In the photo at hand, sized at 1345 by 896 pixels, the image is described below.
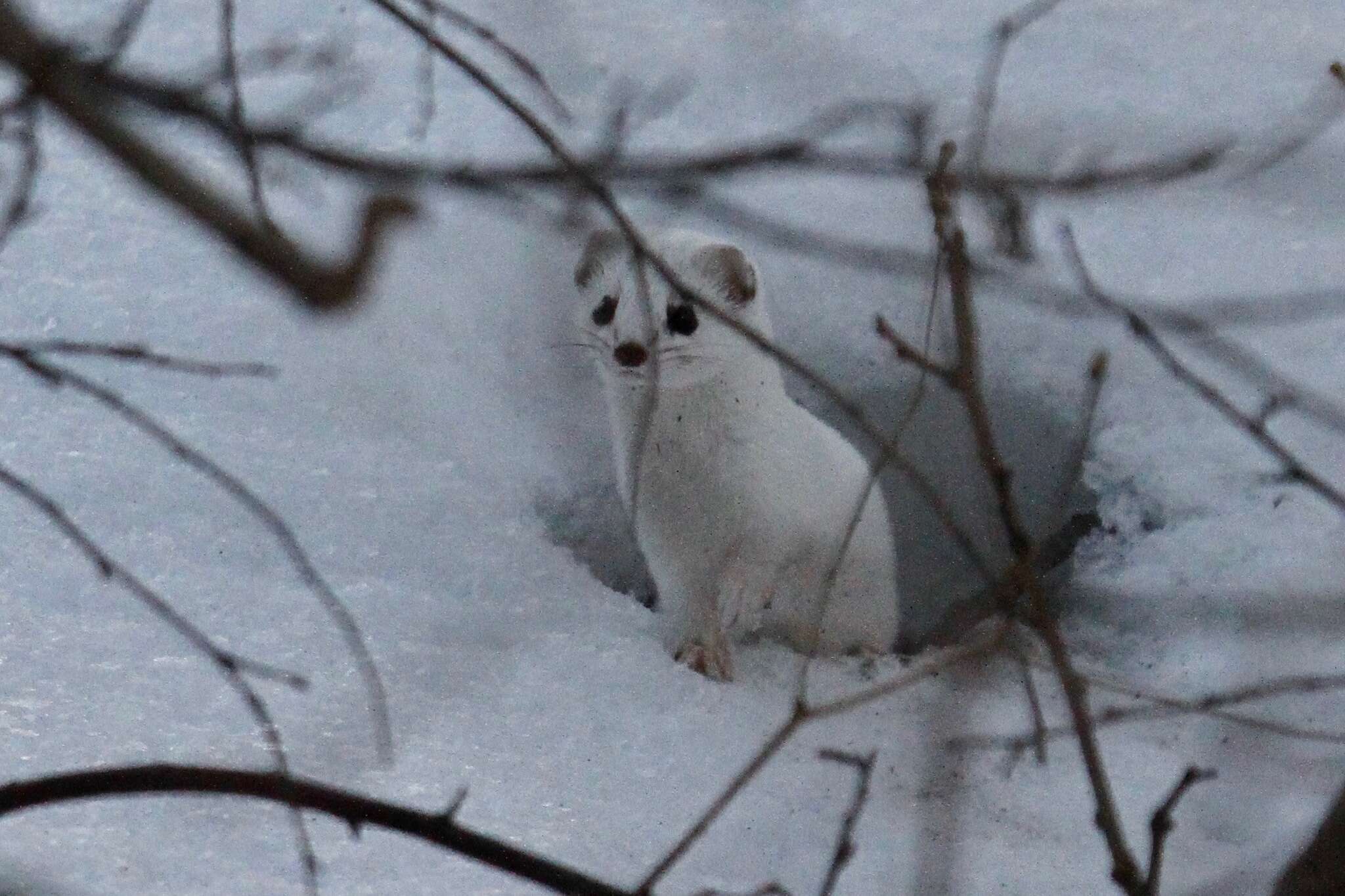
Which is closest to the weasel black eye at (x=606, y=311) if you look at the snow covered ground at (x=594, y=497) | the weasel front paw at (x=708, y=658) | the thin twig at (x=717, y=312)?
the snow covered ground at (x=594, y=497)

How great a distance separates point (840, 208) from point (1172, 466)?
92 cm

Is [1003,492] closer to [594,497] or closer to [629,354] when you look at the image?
[629,354]

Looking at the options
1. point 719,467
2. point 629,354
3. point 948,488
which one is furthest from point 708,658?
point 948,488

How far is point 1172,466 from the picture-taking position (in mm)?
3541

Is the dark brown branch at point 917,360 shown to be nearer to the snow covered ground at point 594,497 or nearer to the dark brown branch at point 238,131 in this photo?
the snow covered ground at point 594,497

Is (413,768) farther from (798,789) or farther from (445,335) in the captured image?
(445,335)

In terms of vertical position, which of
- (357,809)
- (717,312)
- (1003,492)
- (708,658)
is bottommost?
(708,658)

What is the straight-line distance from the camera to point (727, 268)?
3256mm

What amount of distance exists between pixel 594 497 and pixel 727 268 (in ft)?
2.16

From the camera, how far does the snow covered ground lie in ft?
6.95

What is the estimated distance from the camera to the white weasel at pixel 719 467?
321 cm

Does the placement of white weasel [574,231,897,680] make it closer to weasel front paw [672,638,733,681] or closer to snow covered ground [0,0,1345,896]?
weasel front paw [672,638,733,681]

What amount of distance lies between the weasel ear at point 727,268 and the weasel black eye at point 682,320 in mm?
143

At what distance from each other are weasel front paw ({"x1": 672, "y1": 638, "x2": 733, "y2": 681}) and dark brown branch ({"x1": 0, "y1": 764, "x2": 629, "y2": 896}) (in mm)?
1841
